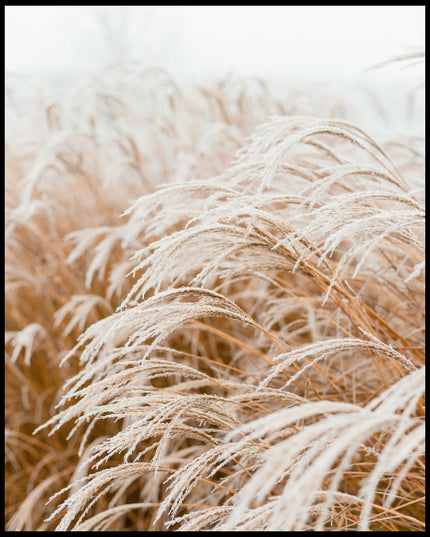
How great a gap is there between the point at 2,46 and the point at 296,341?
67.0 inches

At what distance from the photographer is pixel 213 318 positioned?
94.4 inches

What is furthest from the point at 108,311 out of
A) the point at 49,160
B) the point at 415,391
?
the point at 415,391

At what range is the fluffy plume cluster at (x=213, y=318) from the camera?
1.00 m

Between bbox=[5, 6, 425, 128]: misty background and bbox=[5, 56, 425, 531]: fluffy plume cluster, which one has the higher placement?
bbox=[5, 6, 425, 128]: misty background

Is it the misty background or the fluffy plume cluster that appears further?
the misty background

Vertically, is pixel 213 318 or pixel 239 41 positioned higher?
pixel 239 41

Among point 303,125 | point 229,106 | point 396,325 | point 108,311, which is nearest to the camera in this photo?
point 303,125

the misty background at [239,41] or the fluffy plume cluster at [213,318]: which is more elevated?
the misty background at [239,41]

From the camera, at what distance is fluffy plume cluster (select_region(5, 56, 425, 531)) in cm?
100

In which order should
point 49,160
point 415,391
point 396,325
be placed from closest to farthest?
point 415,391 → point 396,325 → point 49,160

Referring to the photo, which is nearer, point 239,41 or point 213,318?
point 213,318

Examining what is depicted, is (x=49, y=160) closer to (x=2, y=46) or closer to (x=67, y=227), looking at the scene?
(x=2, y=46)

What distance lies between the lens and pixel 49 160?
6.95 ft

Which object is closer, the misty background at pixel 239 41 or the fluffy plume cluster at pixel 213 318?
the fluffy plume cluster at pixel 213 318
